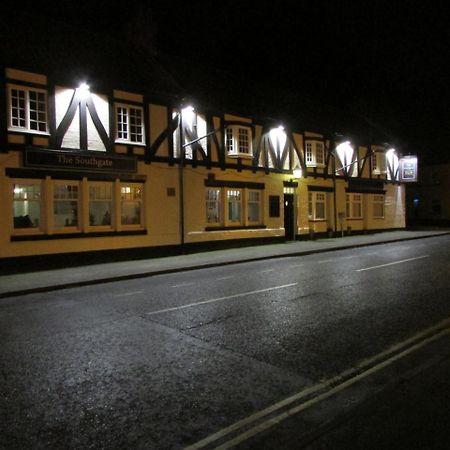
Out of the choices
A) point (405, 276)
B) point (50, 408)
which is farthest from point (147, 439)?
point (405, 276)

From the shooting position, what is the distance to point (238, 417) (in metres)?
3.96

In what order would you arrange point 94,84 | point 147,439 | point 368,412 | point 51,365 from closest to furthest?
point 147,439
point 368,412
point 51,365
point 94,84

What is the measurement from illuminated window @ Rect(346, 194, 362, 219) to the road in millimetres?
20158

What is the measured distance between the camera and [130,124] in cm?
1788

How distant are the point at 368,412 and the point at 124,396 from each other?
94.1 inches

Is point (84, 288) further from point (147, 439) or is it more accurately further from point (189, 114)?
point (189, 114)

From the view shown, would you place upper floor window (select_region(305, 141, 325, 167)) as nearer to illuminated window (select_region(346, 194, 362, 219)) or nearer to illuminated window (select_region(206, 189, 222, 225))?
illuminated window (select_region(346, 194, 362, 219))

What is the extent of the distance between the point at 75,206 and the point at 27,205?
174 cm

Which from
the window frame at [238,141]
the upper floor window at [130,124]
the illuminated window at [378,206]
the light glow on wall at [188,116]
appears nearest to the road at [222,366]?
the upper floor window at [130,124]

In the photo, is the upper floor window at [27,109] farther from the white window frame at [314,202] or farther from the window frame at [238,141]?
the white window frame at [314,202]

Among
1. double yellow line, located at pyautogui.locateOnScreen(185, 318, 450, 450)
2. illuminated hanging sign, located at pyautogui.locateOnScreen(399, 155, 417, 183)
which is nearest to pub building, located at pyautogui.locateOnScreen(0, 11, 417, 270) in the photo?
illuminated hanging sign, located at pyautogui.locateOnScreen(399, 155, 417, 183)

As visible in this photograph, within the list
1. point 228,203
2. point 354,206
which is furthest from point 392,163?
point 228,203

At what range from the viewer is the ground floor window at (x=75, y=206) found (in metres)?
15.3

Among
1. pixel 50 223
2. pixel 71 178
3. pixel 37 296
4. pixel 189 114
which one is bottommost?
pixel 37 296
